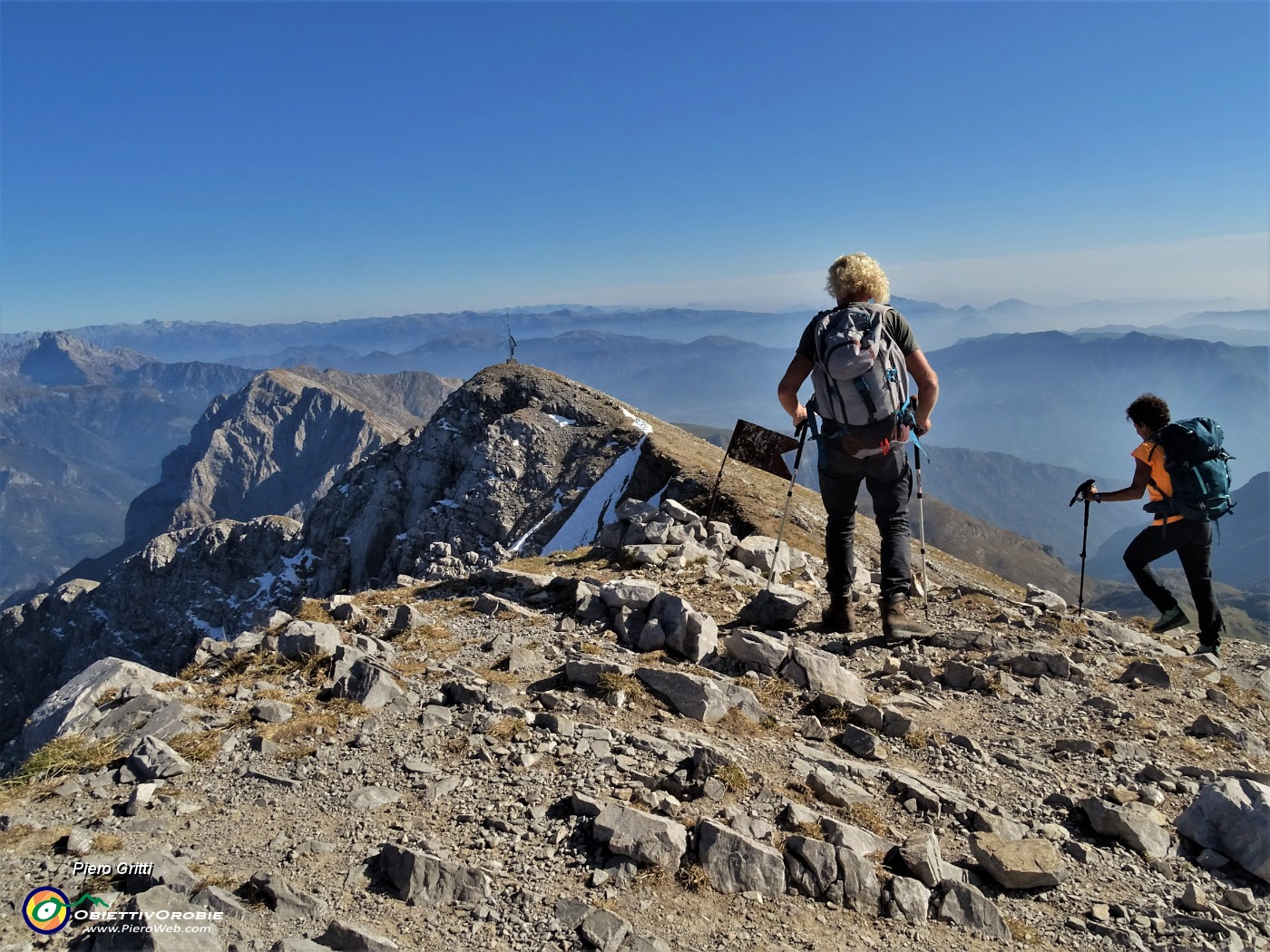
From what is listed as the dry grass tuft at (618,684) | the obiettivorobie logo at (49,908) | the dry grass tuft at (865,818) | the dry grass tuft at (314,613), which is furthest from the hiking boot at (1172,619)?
the obiettivorobie logo at (49,908)

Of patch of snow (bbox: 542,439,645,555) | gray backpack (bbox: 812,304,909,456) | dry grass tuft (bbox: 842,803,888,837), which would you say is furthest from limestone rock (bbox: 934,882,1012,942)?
patch of snow (bbox: 542,439,645,555)

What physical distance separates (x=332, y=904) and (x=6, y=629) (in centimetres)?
15743

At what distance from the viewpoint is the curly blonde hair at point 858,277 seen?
8.49 m

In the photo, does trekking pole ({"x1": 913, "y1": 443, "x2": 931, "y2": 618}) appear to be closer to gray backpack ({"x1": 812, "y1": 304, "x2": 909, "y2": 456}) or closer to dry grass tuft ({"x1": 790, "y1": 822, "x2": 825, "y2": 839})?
gray backpack ({"x1": 812, "y1": 304, "x2": 909, "y2": 456})

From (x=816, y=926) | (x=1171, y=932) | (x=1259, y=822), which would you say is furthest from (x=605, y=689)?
(x=1259, y=822)

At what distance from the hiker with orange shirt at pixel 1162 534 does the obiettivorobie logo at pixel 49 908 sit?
11.8 meters

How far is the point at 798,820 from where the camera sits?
5.84 metres

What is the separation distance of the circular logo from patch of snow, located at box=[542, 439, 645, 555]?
43268 mm

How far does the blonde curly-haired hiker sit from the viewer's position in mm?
8109

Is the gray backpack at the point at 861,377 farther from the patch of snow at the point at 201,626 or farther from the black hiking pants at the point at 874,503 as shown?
the patch of snow at the point at 201,626

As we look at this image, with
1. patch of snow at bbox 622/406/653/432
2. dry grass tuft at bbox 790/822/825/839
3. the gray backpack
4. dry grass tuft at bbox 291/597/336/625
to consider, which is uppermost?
the gray backpack

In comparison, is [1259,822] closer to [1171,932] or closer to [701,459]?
[1171,932]

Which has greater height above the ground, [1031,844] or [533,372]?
[533,372]

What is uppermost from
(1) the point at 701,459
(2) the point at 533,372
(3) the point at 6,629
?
(2) the point at 533,372
